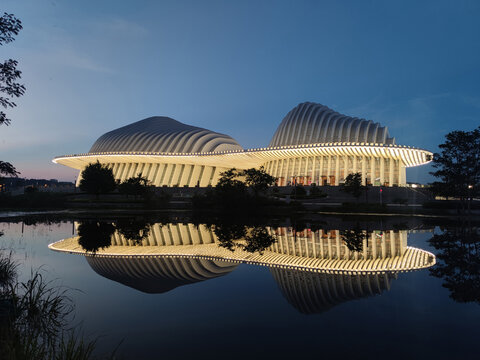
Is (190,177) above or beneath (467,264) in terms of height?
above

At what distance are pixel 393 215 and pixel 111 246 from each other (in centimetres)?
2750

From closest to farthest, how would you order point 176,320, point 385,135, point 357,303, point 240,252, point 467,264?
point 176,320
point 357,303
point 467,264
point 240,252
point 385,135

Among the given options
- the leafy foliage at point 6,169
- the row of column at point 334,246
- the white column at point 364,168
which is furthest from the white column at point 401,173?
the leafy foliage at point 6,169

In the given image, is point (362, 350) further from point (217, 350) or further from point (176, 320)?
point (176, 320)

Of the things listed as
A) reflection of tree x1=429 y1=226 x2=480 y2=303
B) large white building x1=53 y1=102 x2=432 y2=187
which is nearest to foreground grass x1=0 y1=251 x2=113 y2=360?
reflection of tree x1=429 y1=226 x2=480 y2=303

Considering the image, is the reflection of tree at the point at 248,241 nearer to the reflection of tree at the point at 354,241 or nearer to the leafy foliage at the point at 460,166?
the reflection of tree at the point at 354,241

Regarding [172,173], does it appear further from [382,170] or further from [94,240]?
[94,240]

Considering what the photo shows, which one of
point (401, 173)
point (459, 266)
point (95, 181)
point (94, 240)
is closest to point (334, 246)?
point (459, 266)

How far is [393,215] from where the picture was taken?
33.6 m

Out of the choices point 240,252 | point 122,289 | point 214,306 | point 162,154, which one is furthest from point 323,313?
point 162,154

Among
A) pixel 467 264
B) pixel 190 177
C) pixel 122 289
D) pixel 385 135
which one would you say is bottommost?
pixel 122 289

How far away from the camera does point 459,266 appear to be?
35.8 feet

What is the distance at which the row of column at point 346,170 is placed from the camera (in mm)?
59844

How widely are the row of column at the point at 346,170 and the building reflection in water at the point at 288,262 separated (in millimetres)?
43771
